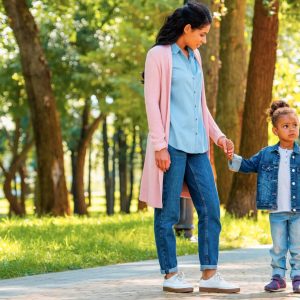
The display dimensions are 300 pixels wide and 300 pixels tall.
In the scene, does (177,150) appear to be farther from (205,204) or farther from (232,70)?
(232,70)

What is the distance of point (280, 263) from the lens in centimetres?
753

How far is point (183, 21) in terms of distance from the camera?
7.32 m

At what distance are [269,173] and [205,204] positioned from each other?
1.82 feet

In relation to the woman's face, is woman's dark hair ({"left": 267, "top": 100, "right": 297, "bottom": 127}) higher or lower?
lower

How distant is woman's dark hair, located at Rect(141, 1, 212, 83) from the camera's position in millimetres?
7277

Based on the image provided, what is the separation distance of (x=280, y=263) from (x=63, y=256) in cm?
322

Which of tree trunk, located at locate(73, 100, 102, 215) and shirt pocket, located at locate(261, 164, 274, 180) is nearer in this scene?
shirt pocket, located at locate(261, 164, 274, 180)

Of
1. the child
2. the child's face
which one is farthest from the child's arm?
the child's face

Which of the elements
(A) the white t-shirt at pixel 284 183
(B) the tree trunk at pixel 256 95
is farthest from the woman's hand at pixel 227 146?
(B) the tree trunk at pixel 256 95

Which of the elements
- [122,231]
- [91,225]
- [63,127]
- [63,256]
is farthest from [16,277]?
[63,127]

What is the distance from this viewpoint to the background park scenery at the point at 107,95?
1166cm

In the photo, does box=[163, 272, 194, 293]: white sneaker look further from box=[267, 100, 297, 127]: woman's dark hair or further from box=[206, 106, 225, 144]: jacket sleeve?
box=[267, 100, 297, 127]: woman's dark hair

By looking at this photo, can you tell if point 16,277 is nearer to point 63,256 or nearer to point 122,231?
point 63,256

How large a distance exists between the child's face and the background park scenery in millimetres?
2891
